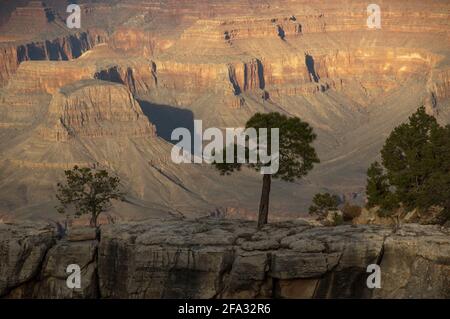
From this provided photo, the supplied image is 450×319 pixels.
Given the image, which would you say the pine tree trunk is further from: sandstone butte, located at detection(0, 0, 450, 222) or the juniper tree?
sandstone butte, located at detection(0, 0, 450, 222)

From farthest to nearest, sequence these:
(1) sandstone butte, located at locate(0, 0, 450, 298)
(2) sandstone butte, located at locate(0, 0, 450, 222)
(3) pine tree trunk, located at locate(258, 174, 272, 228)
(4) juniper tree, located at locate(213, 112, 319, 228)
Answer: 1. (2) sandstone butte, located at locate(0, 0, 450, 222)
2. (4) juniper tree, located at locate(213, 112, 319, 228)
3. (3) pine tree trunk, located at locate(258, 174, 272, 228)
4. (1) sandstone butte, located at locate(0, 0, 450, 298)

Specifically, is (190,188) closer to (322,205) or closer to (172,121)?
(172,121)

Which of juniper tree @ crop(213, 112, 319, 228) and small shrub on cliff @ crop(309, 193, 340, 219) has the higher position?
juniper tree @ crop(213, 112, 319, 228)

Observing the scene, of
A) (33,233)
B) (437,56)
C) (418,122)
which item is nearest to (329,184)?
(437,56)

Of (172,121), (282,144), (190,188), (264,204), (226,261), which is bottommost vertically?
(190,188)

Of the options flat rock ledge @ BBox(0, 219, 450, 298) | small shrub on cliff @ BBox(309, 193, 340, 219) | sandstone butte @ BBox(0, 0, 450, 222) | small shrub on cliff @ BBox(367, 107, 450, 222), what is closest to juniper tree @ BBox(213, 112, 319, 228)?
flat rock ledge @ BBox(0, 219, 450, 298)

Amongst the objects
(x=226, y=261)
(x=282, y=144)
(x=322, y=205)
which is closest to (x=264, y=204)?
(x=282, y=144)

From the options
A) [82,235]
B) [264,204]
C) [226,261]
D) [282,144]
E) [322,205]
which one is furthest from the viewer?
[322,205]
